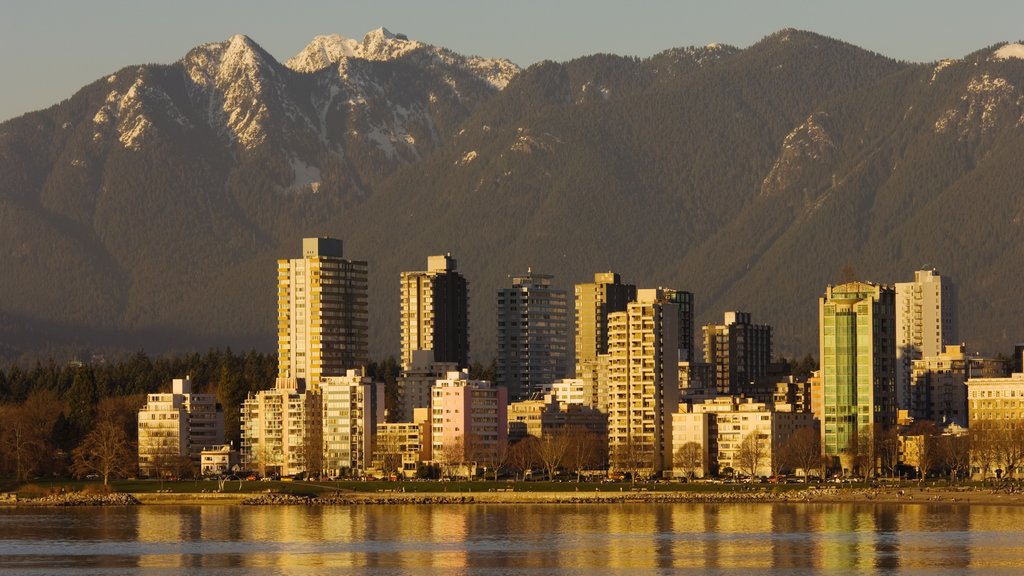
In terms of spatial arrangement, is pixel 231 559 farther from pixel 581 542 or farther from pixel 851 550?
pixel 851 550

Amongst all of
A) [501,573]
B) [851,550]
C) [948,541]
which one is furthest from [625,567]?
[948,541]

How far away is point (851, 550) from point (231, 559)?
48071 millimetres

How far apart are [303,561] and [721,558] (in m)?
31.6

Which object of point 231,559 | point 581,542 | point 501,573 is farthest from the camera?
point 581,542

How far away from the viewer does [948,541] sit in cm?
19688

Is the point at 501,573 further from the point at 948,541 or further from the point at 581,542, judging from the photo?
the point at 948,541

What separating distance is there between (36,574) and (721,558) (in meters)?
50.8

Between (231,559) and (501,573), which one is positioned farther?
(231,559)

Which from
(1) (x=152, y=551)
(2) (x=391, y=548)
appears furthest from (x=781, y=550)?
(1) (x=152, y=551)

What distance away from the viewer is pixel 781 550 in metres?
188

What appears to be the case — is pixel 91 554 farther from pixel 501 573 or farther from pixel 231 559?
pixel 501 573

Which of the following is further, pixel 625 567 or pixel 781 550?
pixel 781 550

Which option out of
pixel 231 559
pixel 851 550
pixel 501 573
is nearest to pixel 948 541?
pixel 851 550

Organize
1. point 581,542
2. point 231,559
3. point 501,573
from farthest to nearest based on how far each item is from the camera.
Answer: point 581,542 < point 231,559 < point 501,573
